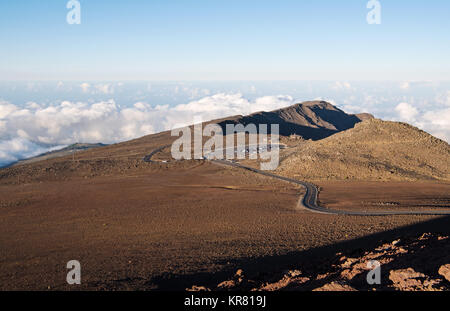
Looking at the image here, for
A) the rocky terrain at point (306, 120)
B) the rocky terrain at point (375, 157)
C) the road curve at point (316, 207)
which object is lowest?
the road curve at point (316, 207)

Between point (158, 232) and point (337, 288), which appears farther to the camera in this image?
point (158, 232)

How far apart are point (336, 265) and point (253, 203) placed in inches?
718

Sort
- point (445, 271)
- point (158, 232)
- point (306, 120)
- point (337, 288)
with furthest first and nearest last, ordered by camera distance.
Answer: point (306, 120), point (158, 232), point (445, 271), point (337, 288)

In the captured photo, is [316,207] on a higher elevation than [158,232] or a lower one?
lower

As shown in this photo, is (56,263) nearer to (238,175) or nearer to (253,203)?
(253,203)

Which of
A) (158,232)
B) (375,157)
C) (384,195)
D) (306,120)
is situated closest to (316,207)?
(384,195)

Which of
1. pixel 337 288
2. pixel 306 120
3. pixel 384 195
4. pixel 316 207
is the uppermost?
pixel 306 120

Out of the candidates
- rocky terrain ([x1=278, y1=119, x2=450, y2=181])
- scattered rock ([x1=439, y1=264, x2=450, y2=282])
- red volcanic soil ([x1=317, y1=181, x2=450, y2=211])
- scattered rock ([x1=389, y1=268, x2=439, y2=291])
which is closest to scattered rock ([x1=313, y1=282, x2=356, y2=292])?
scattered rock ([x1=389, y1=268, x2=439, y2=291])

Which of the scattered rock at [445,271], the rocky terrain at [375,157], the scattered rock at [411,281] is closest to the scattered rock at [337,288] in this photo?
the scattered rock at [411,281]

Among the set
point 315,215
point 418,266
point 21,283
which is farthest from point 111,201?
point 418,266

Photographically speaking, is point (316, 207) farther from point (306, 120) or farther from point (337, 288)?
point (306, 120)

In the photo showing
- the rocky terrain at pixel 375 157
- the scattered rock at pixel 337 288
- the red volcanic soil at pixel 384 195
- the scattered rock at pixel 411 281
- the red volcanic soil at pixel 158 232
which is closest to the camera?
the scattered rock at pixel 411 281

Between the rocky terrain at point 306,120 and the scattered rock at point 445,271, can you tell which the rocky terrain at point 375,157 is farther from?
the rocky terrain at point 306,120

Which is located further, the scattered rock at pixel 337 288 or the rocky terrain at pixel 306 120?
the rocky terrain at pixel 306 120
